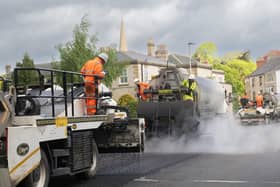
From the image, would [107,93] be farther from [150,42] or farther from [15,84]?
[150,42]

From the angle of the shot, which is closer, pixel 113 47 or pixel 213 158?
pixel 213 158

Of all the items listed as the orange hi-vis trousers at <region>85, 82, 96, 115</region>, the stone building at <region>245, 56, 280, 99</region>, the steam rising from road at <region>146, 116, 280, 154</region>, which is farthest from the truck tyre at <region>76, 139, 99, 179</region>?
the stone building at <region>245, 56, 280, 99</region>

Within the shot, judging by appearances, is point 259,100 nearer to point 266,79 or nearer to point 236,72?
point 266,79

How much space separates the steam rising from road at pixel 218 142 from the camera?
14359 millimetres

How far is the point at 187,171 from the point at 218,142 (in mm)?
6581

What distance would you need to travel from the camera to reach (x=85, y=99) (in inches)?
357

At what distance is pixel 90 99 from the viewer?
917 centimetres

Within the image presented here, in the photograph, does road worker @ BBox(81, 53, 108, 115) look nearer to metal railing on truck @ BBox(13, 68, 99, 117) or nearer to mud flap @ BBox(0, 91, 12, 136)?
metal railing on truck @ BBox(13, 68, 99, 117)

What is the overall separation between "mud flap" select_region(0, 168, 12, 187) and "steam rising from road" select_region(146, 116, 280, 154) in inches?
342

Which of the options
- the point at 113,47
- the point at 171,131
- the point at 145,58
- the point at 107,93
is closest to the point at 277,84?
the point at 145,58

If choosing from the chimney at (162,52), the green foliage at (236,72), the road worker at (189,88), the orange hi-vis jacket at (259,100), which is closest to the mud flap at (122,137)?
the road worker at (189,88)

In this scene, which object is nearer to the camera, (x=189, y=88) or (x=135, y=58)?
(x=189, y=88)

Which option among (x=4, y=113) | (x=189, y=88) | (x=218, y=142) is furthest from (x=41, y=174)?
(x=189, y=88)

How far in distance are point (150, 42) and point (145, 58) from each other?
262 inches
